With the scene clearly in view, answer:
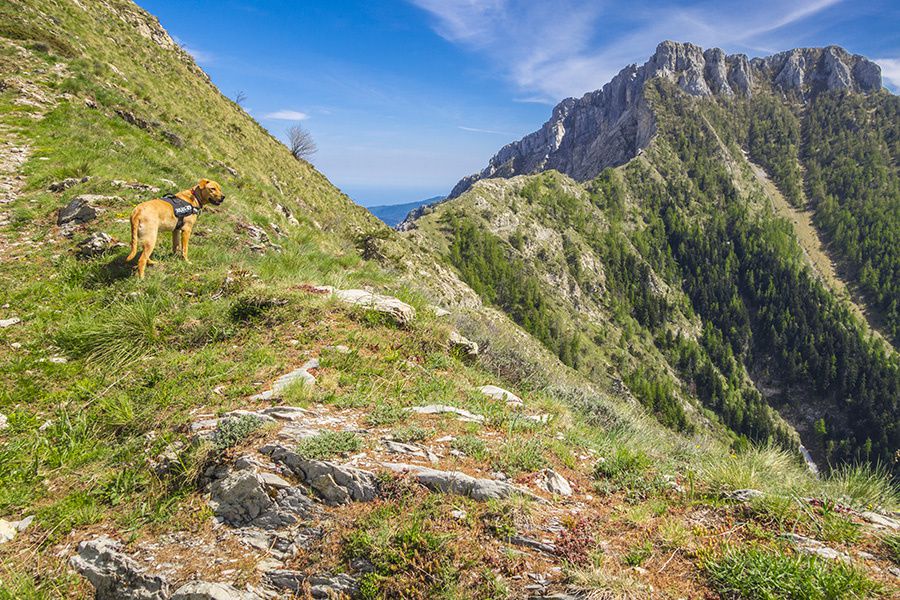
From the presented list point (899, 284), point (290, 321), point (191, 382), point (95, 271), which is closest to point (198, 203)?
point (95, 271)

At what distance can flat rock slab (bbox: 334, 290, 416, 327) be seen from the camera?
7703 millimetres

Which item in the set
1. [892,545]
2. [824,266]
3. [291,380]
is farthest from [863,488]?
[824,266]

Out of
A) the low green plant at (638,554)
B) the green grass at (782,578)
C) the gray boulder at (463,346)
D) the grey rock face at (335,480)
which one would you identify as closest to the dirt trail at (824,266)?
the gray boulder at (463,346)

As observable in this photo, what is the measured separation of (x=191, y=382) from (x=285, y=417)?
5.48 feet

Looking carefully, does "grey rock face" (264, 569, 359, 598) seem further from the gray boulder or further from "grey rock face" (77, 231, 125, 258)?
"grey rock face" (77, 231, 125, 258)

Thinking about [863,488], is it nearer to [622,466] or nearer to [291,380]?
[622,466]

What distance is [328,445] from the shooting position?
4.22 meters

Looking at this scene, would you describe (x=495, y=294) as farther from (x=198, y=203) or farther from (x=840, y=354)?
(x=840, y=354)

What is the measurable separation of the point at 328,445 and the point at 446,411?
1.71 meters

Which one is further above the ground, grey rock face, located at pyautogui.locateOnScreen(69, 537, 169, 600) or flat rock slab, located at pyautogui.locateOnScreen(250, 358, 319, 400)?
flat rock slab, located at pyautogui.locateOnScreen(250, 358, 319, 400)

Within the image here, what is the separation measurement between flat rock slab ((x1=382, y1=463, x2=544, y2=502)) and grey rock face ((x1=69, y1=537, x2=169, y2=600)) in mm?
2018

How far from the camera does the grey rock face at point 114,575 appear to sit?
10.4ft

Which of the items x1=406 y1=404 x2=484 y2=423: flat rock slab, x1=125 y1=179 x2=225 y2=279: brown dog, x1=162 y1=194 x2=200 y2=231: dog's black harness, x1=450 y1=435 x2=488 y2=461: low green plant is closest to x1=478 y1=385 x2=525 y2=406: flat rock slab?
x1=406 y1=404 x2=484 y2=423: flat rock slab

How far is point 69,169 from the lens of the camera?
1211cm
